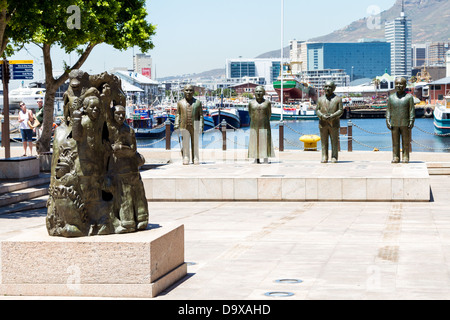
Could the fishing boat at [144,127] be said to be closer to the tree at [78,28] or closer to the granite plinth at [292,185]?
the tree at [78,28]

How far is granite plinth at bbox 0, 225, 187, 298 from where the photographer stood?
694 cm

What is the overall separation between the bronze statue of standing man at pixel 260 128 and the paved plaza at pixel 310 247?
10.3 ft

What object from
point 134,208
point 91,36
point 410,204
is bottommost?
point 410,204

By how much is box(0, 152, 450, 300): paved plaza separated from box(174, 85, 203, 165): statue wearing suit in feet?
11.1

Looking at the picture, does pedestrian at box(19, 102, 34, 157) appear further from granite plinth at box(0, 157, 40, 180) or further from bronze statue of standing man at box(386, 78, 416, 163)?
bronze statue of standing man at box(386, 78, 416, 163)

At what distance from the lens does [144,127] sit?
70062 millimetres

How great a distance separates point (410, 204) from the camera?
558 inches

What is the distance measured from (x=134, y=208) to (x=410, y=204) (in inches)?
306

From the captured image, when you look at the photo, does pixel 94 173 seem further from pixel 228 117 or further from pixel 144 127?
pixel 228 117

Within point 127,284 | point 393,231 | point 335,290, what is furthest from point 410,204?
point 127,284

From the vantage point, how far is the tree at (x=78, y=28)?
17.5 metres

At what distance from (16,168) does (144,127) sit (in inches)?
2105

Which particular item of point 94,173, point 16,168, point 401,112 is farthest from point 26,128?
point 94,173
